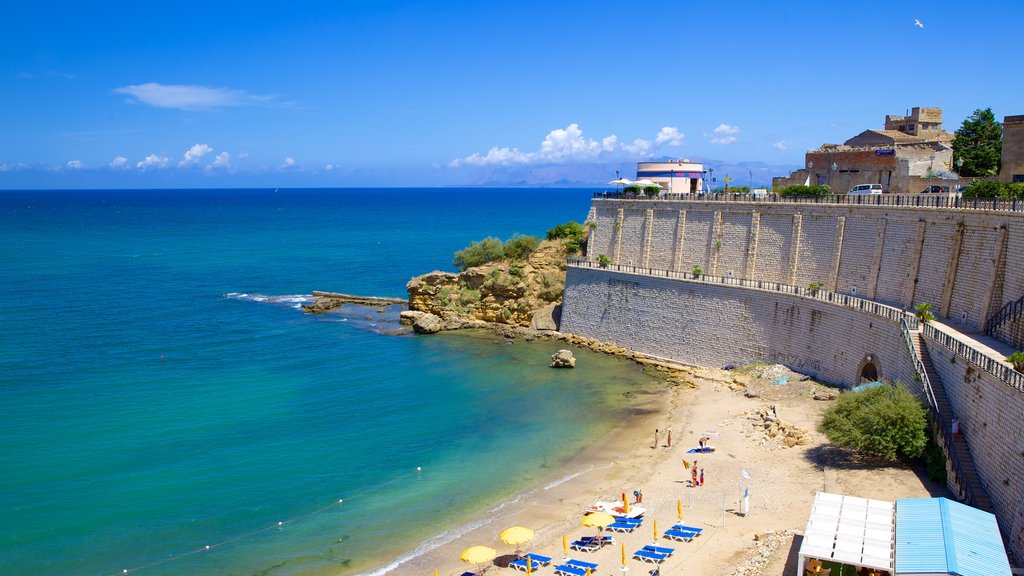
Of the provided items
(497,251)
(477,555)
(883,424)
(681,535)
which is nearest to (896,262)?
(883,424)

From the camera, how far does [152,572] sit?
22.4 meters

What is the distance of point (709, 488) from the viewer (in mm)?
26359

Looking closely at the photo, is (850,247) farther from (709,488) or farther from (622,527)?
(622,527)

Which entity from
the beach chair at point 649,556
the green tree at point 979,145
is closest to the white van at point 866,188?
the green tree at point 979,145

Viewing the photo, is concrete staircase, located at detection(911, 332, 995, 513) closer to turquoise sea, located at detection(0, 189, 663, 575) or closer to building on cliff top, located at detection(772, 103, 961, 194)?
turquoise sea, located at detection(0, 189, 663, 575)

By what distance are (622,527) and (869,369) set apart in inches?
573

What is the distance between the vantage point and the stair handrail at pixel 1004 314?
26263mm

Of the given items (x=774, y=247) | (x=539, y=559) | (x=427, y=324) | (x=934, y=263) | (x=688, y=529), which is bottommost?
(x=539, y=559)

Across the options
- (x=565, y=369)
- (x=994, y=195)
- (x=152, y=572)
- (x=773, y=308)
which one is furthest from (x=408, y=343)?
(x=994, y=195)

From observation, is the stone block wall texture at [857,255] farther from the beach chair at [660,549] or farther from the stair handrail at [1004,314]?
the beach chair at [660,549]

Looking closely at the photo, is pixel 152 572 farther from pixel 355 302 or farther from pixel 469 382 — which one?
pixel 355 302

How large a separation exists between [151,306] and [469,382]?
34502mm

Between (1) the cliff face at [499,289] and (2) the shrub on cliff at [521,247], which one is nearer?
(1) the cliff face at [499,289]

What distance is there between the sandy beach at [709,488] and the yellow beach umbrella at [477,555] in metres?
0.78
